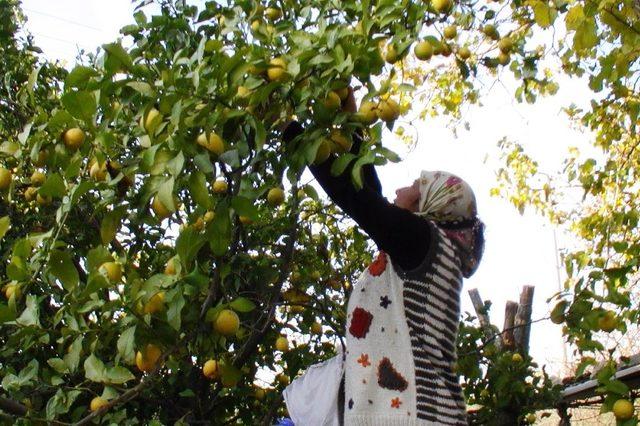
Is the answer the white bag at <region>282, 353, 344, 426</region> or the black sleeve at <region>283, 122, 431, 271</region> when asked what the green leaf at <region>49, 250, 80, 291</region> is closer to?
the black sleeve at <region>283, 122, 431, 271</region>

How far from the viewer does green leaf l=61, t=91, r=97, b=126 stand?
141 cm

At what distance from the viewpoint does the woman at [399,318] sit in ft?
5.45

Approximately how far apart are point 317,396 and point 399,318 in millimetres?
306

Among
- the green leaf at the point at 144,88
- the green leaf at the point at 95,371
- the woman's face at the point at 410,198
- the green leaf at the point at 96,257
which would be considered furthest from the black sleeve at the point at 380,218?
the green leaf at the point at 95,371

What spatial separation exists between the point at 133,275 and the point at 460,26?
1.61 meters

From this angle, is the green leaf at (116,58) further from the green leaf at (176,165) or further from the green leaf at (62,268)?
the green leaf at (62,268)

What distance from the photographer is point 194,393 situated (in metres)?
2.52

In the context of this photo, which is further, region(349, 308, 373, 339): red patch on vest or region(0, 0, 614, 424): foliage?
region(349, 308, 373, 339): red patch on vest

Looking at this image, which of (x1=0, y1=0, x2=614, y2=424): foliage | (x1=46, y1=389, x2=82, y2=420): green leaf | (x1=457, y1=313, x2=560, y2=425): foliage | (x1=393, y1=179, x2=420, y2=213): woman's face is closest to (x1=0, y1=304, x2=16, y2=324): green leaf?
(x1=0, y1=0, x2=614, y2=424): foliage

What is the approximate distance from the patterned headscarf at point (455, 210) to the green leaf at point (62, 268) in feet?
2.69

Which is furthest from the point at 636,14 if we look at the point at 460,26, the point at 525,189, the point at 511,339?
the point at 525,189

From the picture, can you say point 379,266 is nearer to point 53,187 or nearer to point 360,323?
point 360,323

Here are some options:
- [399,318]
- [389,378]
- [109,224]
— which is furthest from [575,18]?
[109,224]

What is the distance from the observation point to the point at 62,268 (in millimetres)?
1558
